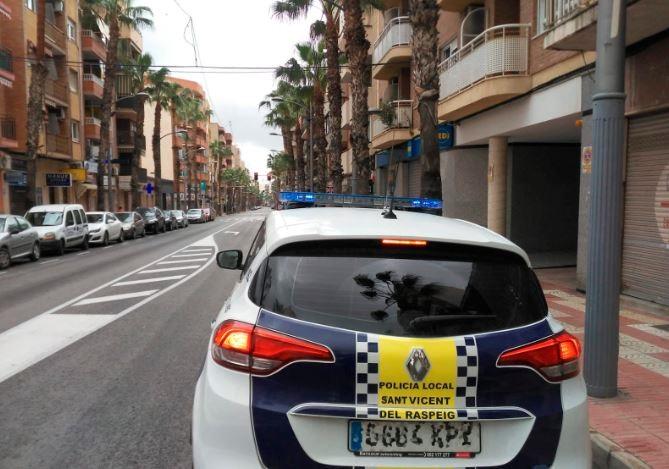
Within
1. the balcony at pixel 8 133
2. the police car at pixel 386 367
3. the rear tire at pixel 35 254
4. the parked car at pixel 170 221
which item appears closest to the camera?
the police car at pixel 386 367

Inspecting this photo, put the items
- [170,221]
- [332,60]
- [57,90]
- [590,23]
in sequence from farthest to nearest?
[170,221] → [57,90] → [332,60] → [590,23]

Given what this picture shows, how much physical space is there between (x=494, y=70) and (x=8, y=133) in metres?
24.7

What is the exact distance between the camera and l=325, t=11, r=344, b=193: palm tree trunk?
2341cm

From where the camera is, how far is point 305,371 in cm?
239

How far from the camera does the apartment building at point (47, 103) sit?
28625 millimetres

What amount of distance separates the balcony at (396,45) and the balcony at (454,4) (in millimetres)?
5137

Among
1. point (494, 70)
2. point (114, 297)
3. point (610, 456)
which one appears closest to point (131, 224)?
point (114, 297)

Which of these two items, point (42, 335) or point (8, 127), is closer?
point (42, 335)

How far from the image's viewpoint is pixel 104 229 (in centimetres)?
2538

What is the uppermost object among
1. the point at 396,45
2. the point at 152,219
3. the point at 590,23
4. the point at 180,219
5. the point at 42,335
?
the point at 396,45

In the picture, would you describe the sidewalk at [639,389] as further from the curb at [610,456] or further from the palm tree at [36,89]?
the palm tree at [36,89]

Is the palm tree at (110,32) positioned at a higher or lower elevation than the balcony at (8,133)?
higher

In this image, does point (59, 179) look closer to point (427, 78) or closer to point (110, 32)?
point (110, 32)

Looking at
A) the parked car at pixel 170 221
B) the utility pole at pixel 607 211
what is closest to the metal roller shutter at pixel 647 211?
the utility pole at pixel 607 211
